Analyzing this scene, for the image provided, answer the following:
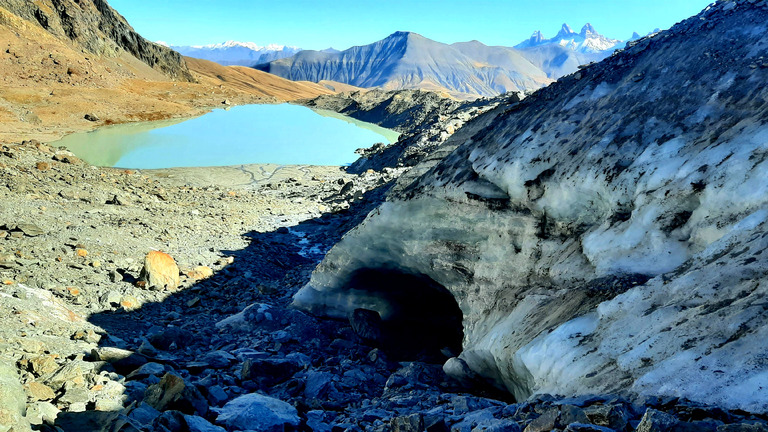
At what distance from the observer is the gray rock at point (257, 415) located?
4590 mm

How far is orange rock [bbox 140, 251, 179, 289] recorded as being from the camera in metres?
9.37

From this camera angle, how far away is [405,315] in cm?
830

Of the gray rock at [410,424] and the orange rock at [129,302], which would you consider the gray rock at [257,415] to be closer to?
the gray rock at [410,424]

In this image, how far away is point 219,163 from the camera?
1131 inches

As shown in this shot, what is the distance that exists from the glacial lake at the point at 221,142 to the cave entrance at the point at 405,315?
70.9 ft

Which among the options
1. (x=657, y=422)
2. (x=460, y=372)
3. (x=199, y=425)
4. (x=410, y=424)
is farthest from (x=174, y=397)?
(x=657, y=422)

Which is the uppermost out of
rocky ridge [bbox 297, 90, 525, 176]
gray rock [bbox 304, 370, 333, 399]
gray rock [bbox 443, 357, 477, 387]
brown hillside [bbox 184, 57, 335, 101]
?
brown hillside [bbox 184, 57, 335, 101]

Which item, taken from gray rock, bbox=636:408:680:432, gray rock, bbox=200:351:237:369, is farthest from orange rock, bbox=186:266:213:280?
gray rock, bbox=636:408:680:432

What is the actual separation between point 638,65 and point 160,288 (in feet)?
26.3

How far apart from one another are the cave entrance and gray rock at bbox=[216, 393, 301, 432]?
2.51 m

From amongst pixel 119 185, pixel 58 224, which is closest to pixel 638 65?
pixel 58 224

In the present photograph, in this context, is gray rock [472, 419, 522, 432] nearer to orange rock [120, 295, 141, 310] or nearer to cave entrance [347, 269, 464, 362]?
cave entrance [347, 269, 464, 362]

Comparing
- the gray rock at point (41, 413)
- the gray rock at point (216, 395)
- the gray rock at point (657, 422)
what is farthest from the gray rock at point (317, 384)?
the gray rock at point (657, 422)

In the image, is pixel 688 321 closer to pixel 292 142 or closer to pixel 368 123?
pixel 292 142
